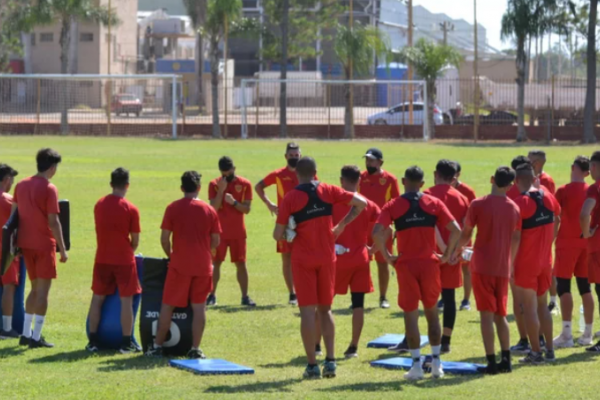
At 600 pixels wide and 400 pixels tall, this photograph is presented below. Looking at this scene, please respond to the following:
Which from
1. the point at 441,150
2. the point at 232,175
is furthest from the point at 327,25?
the point at 232,175

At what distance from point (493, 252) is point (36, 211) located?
458 centimetres

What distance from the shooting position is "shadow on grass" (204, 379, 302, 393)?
8.85 m

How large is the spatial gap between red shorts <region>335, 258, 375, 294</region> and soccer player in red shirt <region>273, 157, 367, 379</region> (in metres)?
1.26

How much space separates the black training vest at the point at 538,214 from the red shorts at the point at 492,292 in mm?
689

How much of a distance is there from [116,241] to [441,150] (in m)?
33.5

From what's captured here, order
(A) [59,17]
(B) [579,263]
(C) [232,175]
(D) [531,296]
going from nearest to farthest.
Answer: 1. (D) [531,296]
2. (B) [579,263]
3. (C) [232,175]
4. (A) [59,17]

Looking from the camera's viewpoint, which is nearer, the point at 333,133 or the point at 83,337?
the point at 83,337

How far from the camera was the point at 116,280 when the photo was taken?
10.6 meters

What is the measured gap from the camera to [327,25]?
259 feet

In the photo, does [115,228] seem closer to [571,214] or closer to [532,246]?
[532,246]

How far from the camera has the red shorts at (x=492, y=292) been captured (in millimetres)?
9547

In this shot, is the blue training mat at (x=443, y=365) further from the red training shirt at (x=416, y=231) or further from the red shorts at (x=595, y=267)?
the red shorts at (x=595, y=267)

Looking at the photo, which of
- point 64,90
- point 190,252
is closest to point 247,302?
point 190,252

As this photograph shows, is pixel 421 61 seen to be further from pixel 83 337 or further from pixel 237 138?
pixel 83 337
